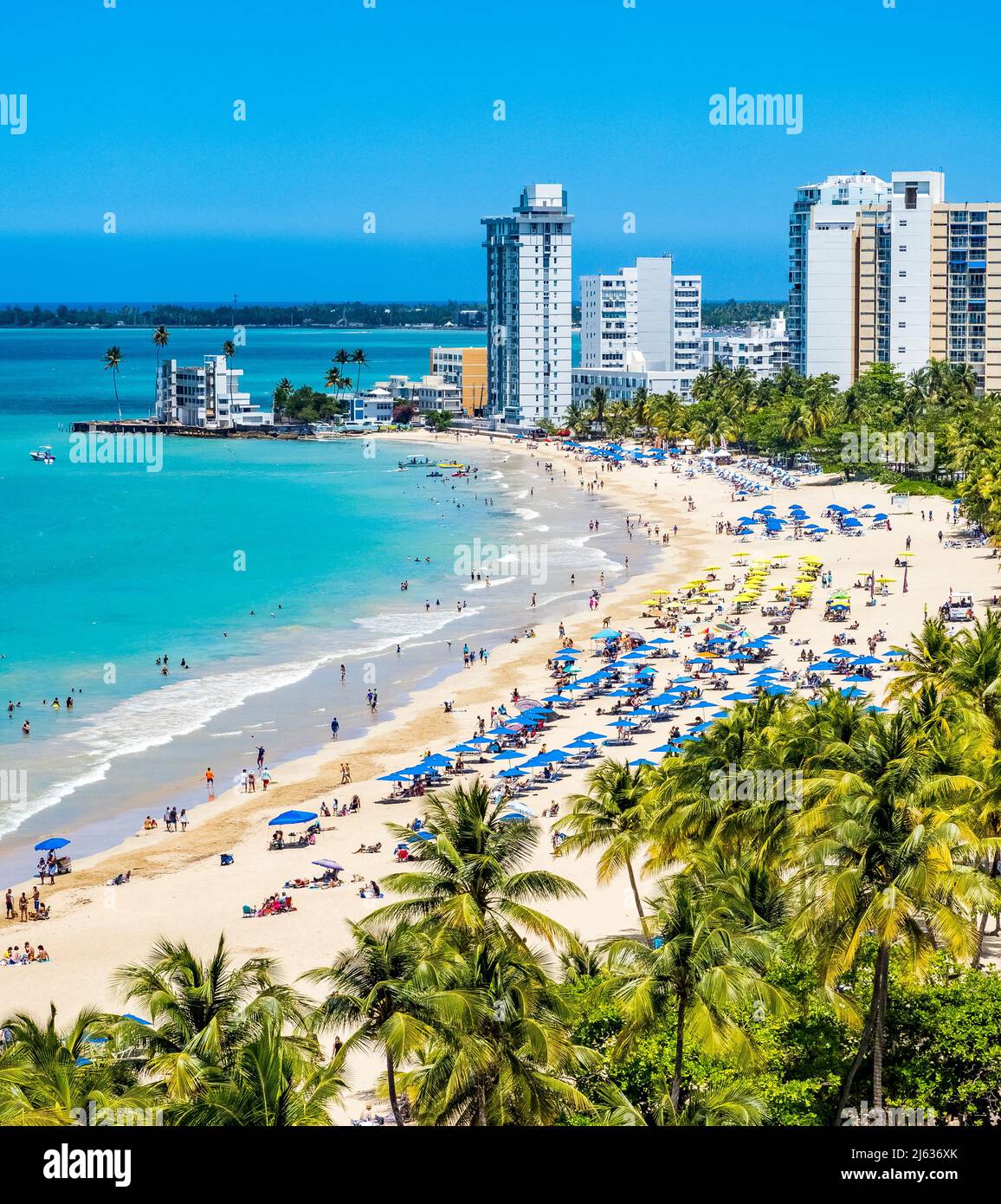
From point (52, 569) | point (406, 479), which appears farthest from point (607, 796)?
point (406, 479)

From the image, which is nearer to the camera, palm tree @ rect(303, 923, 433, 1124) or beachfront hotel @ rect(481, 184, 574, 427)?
palm tree @ rect(303, 923, 433, 1124)

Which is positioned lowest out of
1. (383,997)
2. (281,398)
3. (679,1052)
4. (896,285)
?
(679,1052)

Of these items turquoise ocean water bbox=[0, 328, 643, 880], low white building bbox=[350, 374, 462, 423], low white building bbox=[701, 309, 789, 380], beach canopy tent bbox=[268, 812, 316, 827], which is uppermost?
low white building bbox=[701, 309, 789, 380]

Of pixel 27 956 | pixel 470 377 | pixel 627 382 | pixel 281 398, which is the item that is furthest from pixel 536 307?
pixel 27 956

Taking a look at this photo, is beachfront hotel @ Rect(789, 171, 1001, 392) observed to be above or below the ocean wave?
above

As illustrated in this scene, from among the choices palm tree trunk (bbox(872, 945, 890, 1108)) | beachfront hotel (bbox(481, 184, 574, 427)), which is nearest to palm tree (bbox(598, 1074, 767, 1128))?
palm tree trunk (bbox(872, 945, 890, 1108))

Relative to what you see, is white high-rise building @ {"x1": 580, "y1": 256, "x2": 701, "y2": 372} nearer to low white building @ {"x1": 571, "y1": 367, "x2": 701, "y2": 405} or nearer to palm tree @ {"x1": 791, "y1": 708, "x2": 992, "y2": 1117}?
low white building @ {"x1": 571, "y1": 367, "x2": 701, "y2": 405}

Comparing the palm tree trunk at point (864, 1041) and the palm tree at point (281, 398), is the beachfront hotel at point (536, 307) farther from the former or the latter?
the palm tree trunk at point (864, 1041)

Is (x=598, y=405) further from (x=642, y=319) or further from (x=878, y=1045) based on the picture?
(x=878, y=1045)
